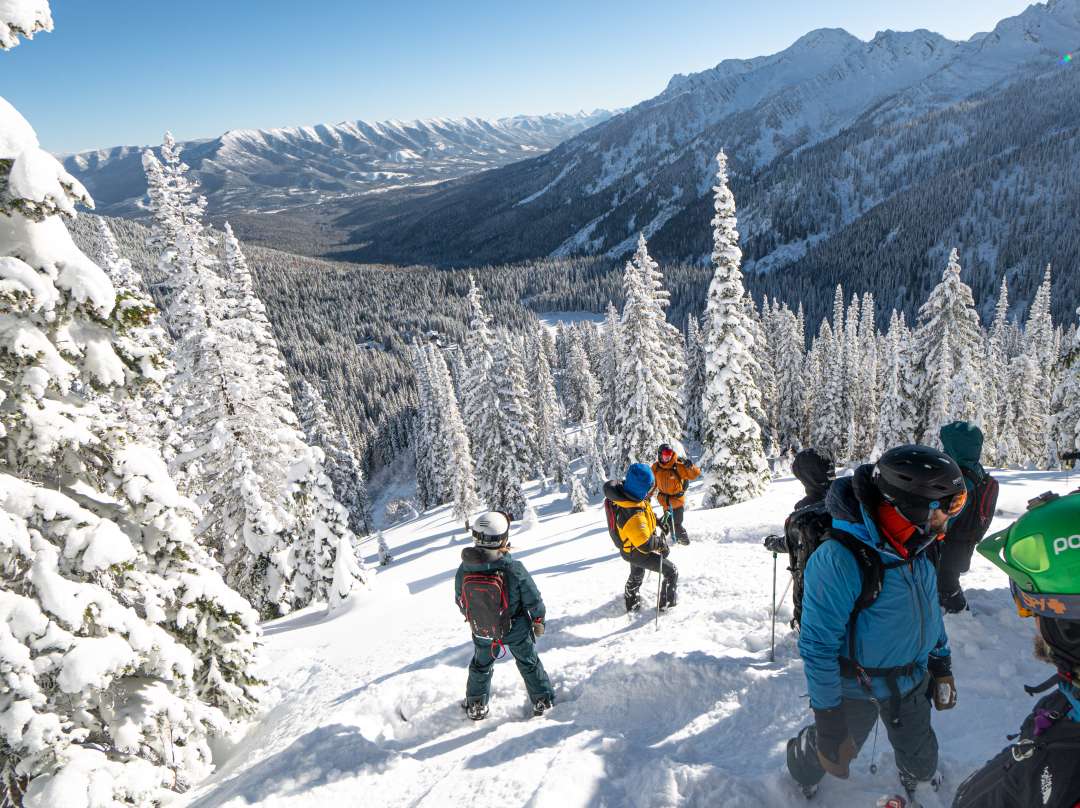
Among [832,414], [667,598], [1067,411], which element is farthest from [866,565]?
[832,414]

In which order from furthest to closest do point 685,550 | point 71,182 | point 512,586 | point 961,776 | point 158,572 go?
point 685,550 < point 158,572 < point 512,586 < point 71,182 < point 961,776

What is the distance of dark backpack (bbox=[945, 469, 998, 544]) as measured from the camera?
5449 millimetres

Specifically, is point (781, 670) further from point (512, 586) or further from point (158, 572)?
point (158, 572)

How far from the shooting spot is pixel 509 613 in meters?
5.44

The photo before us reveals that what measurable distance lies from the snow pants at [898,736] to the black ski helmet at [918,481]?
137 cm

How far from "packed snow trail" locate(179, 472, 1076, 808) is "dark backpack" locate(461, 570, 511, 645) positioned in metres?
1.03

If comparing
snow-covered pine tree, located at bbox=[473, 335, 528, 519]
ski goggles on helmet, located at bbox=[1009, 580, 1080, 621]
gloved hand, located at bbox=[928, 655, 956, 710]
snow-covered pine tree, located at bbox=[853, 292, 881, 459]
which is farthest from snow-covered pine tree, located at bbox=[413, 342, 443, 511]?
ski goggles on helmet, located at bbox=[1009, 580, 1080, 621]

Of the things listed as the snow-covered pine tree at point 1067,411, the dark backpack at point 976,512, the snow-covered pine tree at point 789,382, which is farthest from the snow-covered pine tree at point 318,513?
the snow-covered pine tree at point 789,382

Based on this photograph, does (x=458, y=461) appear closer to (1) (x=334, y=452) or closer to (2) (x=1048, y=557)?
(1) (x=334, y=452)

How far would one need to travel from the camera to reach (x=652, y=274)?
80.7ft

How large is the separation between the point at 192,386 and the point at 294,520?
492cm

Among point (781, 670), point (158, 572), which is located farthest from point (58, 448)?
point (781, 670)

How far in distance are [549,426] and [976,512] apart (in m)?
48.0

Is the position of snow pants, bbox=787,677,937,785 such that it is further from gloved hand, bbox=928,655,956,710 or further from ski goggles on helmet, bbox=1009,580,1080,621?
ski goggles on helmet, bbox=1009,580,1080,621
